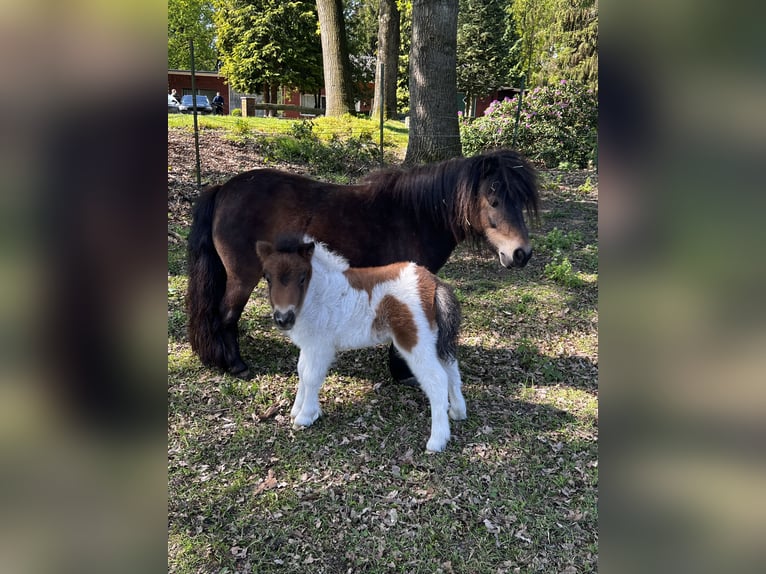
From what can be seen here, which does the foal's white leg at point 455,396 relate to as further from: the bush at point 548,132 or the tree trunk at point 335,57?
the tree trunk at point 335,57

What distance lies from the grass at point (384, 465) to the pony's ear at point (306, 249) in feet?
4.70

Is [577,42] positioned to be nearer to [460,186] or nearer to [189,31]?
[189,31]

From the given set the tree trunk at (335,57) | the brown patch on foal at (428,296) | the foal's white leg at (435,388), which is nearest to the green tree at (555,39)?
the tree trunk at (335,57)

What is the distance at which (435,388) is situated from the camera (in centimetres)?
360

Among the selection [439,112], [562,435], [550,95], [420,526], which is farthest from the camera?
[550,95]

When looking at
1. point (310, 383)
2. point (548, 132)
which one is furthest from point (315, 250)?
point (548, 132)

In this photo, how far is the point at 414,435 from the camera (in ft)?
12.6

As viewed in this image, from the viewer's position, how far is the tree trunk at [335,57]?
1366 cm

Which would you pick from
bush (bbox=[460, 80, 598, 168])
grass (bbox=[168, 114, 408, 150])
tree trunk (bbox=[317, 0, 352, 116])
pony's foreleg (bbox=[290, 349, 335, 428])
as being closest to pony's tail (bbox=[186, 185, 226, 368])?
pony's foreleg (bbox=[290, 349, 335, 428])

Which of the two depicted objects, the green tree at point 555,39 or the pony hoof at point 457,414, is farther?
the green tree at point 555,39
